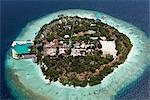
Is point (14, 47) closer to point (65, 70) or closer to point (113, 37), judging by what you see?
point (65, 70)

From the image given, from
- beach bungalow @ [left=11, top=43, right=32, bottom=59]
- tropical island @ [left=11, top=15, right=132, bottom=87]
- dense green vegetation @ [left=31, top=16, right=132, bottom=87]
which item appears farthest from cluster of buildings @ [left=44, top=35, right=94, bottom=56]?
beach bungalow @ [left=11, top=43, right=32, bottom=59]

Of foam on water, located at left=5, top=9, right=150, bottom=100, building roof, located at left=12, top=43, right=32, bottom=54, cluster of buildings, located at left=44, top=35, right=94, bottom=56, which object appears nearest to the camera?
foam on water, located at left=5, top=9, right=150, bottom=100

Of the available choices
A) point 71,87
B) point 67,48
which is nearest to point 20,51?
point 67,48

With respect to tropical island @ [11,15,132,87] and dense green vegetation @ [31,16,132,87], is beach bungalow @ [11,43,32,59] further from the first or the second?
dense green vegetation @ [31,16,132,87]

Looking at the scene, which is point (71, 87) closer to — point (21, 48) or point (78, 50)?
point (78, 50)

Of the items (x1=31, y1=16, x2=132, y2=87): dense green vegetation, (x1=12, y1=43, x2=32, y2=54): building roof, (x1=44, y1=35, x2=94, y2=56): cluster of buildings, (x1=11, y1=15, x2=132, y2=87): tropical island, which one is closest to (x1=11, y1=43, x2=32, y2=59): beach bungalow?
(x1=12, y1=43, x2=32, y2=54): building roof

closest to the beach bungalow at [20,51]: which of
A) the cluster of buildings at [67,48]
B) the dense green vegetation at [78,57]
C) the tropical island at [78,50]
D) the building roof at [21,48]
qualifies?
the building roof at [21,48]

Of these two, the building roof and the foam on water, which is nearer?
the foam on water

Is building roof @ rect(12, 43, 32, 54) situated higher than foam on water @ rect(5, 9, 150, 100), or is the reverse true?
building roof @ rect(12, 43, 32, 54)

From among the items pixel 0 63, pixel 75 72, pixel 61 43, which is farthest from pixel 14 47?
pixel 75 72

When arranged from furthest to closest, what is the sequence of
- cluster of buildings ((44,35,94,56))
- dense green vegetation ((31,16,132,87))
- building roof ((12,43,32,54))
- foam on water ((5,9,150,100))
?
building roof ((12,43,32,54))
cluster of buildings ((44,35,94,56))
dense green vegetation ((31,16,132,87))
foam on water ((5,9,150,100))
